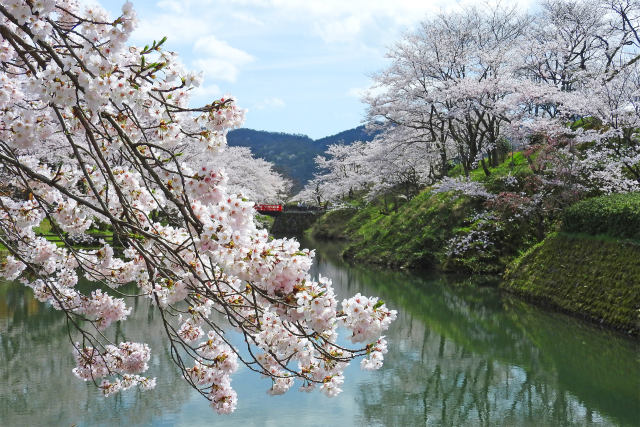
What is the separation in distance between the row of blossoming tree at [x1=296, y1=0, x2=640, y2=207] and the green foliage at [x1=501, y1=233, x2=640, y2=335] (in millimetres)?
1543

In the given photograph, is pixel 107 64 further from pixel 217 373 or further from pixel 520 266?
pixel 520 266

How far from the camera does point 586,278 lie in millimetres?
9898

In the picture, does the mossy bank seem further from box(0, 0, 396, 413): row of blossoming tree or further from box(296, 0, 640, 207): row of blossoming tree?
box(0, 0, 396, 413): row of blossoming tree

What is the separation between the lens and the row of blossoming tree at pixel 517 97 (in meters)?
11.8

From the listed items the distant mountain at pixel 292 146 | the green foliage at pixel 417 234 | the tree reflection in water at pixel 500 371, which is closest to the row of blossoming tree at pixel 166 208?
the tree reflection in water at pixel 500 371

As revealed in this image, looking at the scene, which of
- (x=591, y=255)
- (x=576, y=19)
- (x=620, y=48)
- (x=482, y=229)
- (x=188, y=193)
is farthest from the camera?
(x=576, y=19)

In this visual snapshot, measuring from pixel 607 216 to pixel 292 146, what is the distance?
102 metres

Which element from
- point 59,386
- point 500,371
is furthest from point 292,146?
point 59,386

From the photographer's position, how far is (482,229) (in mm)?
15492

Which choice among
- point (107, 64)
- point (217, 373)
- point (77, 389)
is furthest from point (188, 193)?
point (77, 389)

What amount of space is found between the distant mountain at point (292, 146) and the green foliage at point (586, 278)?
7576cm

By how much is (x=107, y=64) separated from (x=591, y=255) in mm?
9720

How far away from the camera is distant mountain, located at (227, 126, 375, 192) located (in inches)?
3696

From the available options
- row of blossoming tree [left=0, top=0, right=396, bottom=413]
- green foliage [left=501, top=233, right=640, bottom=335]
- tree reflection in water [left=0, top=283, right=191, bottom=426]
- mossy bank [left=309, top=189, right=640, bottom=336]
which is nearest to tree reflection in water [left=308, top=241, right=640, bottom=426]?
green foliage [left=501, top=233, right=640, bottom=335]
